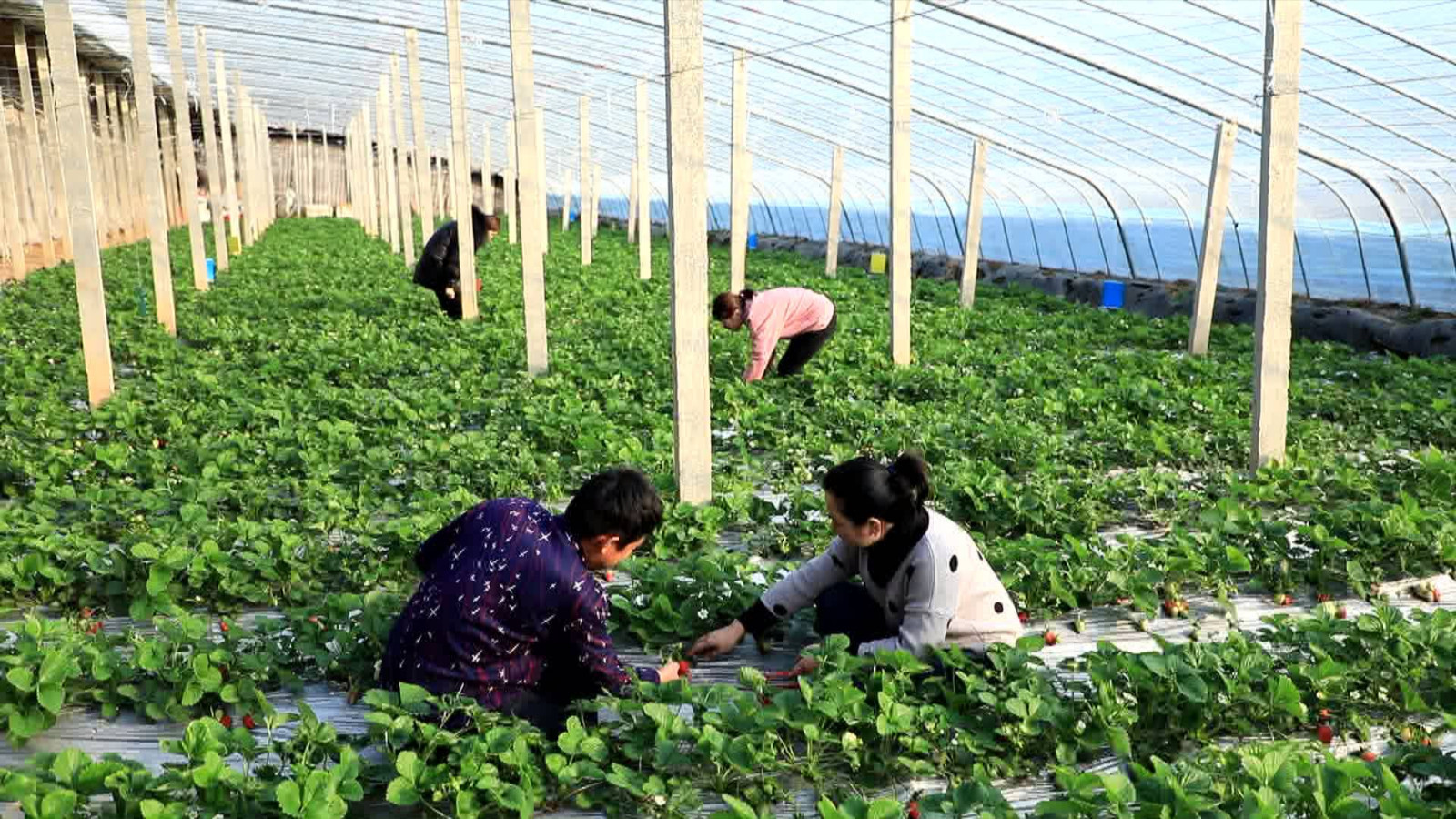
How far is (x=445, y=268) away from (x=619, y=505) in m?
10.4

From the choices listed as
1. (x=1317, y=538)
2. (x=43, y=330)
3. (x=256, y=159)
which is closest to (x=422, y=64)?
(x=256, y=159)

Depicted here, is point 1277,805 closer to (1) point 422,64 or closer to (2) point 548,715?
(2) point 548,715

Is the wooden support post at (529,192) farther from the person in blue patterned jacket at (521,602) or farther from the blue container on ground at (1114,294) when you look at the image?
the blue container on ground at (1114,294)

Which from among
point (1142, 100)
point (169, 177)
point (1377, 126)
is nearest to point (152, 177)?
point (1142, 100)

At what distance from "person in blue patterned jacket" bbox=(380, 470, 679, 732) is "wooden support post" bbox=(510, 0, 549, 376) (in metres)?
6.49

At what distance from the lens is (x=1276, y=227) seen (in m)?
6.72

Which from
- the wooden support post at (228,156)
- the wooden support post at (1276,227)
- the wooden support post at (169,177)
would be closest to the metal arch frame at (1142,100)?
the wooden support post at (1276,227)

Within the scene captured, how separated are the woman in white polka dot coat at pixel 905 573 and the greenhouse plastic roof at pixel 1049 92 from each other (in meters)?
4.57

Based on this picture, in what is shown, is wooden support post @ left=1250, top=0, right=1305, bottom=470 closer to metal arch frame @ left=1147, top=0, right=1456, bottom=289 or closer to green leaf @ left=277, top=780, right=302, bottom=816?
metal arch frame @ left=1147, top=0, right=1456, bottom=289

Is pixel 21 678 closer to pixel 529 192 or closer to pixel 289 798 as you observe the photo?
pixel 289 798

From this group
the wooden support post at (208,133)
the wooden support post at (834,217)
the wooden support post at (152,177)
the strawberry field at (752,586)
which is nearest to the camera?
the strawberry field at (752,586)

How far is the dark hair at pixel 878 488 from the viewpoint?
3.64 meters

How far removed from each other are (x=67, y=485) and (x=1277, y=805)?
547 centimetres

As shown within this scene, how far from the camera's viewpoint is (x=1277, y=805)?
2697 millimetres
